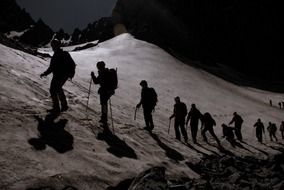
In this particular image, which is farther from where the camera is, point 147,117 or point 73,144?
point 147,117

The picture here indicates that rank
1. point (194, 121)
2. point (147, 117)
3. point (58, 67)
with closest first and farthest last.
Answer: point (58, 67) < point (147, 117) < point (194, 121)

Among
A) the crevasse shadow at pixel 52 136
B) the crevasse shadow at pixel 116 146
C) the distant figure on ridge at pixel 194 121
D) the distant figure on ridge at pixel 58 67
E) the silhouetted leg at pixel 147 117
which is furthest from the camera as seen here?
the distant figure on ridge at pixel 194 121

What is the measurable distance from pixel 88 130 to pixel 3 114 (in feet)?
7.40

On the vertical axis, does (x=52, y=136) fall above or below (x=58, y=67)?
below

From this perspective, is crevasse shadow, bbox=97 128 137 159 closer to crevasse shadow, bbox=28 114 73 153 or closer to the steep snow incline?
the steep snow incline

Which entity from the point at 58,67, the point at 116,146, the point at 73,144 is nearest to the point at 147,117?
the point at 116,146

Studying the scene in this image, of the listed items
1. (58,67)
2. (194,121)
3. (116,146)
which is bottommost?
(116,146)

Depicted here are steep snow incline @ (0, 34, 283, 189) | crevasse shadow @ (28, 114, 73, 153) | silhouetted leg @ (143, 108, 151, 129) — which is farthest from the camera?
silhouetted leg @ (143, 108, 151, 129)

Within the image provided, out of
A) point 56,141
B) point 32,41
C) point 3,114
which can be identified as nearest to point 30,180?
point 56,141

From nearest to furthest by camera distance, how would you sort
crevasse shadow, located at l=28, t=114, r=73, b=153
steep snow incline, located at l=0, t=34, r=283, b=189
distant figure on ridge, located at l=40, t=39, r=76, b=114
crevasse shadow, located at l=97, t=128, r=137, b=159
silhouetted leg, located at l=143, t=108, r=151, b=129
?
steep snow incline, located at l=0, t=34, r=283, b=189 < crevasse shadow, located at l=28, t=114, r=73, b=153 < crevasse shadow, located at l=97, t=128, r=137, b=159 < distant figure on ridge, located at l=40, t=39, r=76, b=114 < silhouetted leg, located at l=143, t=108, r=151, b=129

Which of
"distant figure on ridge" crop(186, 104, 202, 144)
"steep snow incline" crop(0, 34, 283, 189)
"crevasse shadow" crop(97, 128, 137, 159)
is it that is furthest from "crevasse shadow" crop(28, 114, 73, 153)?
"distant figure on ridge" crop(186, 104, 202, 144)

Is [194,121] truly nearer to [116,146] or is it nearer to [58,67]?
[116,146]

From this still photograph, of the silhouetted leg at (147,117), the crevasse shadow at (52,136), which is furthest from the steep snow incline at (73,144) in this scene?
the silhouetted leg at (147,117)

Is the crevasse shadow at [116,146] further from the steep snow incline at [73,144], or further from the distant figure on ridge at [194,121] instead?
the distant figure on ridge at [194,121]
